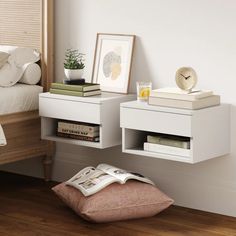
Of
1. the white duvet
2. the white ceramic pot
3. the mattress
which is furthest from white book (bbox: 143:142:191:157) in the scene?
the mattress

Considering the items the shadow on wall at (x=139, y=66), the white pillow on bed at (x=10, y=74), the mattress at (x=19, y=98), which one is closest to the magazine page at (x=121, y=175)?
the shadow on wall at (x=139, y=66)

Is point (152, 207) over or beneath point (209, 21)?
beneath

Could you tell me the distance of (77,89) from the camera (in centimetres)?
381

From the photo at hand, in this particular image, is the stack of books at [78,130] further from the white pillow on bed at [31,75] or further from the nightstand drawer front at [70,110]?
the white pillow on bed at [31,75]

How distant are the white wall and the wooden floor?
6.0 inches

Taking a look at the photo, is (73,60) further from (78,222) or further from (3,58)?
(78,222)

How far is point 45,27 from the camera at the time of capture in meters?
4.15

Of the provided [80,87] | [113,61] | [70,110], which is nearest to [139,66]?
[113,61]

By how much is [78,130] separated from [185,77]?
755mm

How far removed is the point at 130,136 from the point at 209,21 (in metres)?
0.73

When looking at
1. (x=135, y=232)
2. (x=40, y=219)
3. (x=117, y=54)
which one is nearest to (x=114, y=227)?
(x=135, y=232)

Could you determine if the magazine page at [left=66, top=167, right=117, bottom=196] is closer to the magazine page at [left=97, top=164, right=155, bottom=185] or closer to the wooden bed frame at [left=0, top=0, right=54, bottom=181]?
the magazine page at [left=97, top=164, right=155, bottom=185]

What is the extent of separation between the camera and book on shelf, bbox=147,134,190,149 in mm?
3404

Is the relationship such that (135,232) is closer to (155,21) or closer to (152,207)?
(152,207)
